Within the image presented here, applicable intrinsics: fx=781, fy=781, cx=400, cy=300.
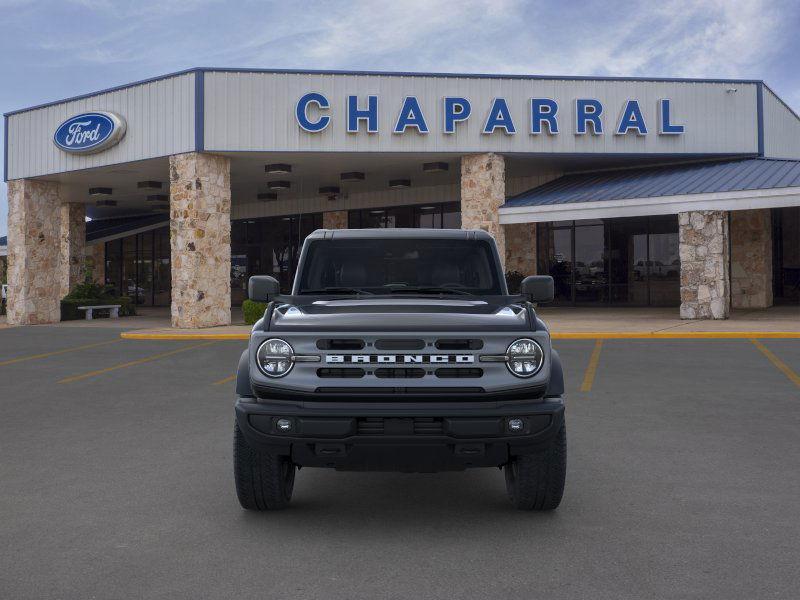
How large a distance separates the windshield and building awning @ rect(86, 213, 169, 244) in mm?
33461

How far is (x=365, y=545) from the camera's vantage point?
4.43 meters

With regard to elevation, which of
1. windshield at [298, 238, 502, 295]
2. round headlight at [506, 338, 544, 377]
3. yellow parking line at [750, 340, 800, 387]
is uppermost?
windshield at [298, 238, 502, 295]

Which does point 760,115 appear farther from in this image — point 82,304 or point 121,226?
point 121,226

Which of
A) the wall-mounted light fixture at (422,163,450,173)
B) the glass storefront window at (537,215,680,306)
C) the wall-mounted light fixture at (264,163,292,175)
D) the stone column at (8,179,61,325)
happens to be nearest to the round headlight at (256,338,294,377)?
the wall-mounted light fixture at (422,163,450,173)

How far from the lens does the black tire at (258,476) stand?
4762 millimetres

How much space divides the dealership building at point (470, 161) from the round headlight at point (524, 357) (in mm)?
18069

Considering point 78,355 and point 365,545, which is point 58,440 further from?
point 78,355

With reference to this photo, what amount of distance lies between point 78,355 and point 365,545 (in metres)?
12.8

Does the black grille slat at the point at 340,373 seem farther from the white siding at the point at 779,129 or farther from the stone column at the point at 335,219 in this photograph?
the stone column at the point at 335,219

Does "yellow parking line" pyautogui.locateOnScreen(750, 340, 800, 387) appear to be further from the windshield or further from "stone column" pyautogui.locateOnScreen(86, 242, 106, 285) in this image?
"stone column" pyautogui.locateOnScreen(86, 242, 106, 285)

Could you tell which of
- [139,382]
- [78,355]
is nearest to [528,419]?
[139,382]

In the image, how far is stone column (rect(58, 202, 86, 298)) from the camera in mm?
32994

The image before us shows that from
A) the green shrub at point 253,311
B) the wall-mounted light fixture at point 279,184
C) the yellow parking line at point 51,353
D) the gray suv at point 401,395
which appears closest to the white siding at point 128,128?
the green shrub at point 253,311

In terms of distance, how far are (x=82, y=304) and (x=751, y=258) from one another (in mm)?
24342
